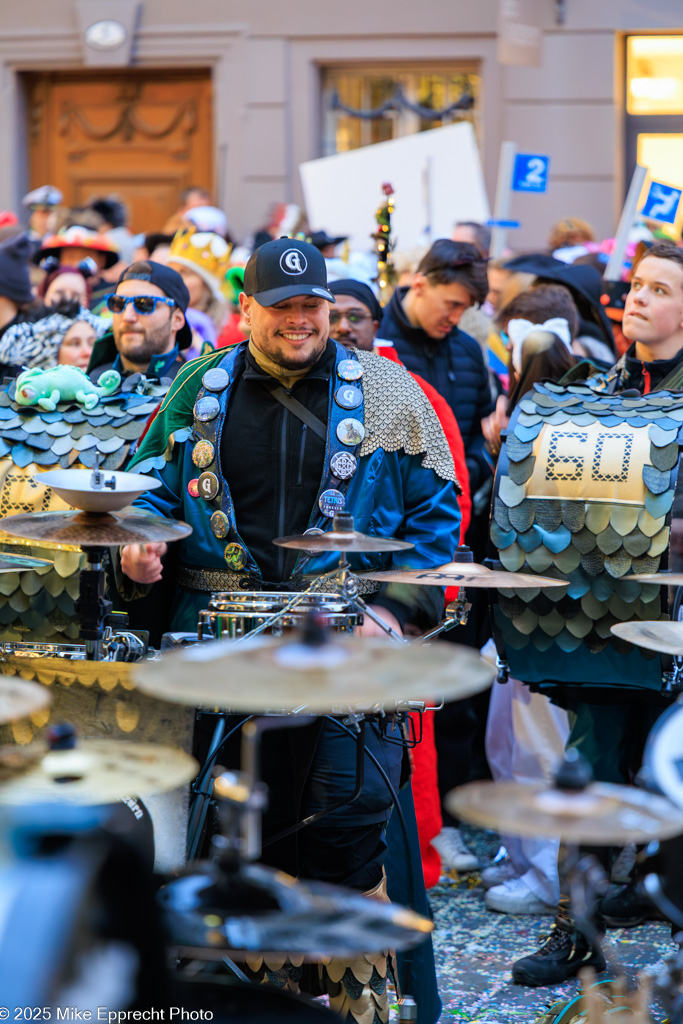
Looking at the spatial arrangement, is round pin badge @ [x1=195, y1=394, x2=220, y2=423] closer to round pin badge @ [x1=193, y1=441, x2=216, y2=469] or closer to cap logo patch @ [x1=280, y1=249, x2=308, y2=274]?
round pin badge @ [x1=193, y1=441, x2=216, y2=469]

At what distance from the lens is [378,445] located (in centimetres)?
359

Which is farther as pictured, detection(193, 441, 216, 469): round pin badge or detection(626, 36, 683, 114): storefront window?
detection(626, 36, 683, 114): storefront window

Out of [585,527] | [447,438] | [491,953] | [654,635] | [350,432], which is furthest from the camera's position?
[447,438]

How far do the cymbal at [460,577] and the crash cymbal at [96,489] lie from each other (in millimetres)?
611

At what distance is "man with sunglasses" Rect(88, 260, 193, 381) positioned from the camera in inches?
187

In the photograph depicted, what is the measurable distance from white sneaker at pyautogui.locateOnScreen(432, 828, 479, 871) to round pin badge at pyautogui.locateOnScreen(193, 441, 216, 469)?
6.18 ft

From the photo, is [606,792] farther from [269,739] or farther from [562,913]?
[562,913]

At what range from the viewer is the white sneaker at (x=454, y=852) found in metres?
4.73

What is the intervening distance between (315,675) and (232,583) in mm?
1544

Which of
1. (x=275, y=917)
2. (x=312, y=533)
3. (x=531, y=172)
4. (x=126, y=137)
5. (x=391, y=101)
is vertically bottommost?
(x=275, y=917)

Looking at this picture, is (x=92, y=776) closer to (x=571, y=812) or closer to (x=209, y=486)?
(x=571, y=812)

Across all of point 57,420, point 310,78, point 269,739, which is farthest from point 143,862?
point 310,78

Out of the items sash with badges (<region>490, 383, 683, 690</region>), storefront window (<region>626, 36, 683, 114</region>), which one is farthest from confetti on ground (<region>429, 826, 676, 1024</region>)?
storefront window (<region>626, 36, 683, 114</region>)

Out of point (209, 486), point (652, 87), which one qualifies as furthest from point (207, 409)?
point (652, 87)
